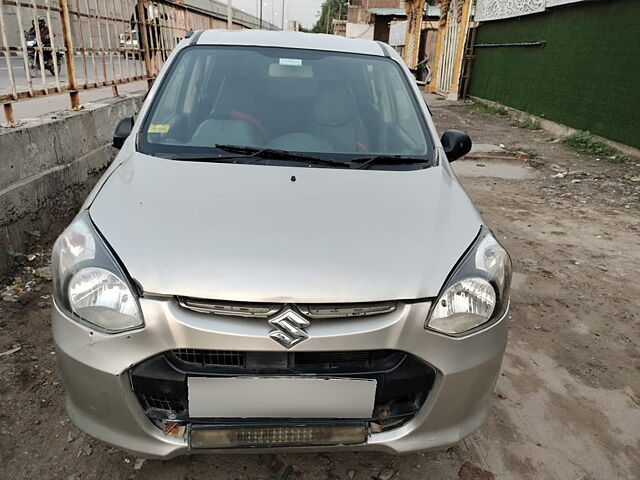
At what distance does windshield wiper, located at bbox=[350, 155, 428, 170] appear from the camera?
7.61 ft

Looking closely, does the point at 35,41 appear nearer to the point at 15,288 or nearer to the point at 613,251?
the point at 15,288

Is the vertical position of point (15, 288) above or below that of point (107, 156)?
below

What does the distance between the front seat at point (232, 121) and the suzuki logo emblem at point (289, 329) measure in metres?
1.14

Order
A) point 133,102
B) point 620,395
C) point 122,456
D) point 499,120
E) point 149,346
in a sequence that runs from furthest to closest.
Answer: point 499,120 < point 133,102 < point 620,395 < point 122,456 < point 149,346

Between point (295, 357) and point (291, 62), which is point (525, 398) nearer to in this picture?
point (295, 357)

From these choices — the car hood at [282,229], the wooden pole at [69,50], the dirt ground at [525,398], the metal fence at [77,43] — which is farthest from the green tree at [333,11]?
the car hood at [282,229]

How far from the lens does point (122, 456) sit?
6.56ft

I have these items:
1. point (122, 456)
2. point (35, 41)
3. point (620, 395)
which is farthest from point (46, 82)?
point (620, 395)

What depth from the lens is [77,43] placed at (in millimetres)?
5012

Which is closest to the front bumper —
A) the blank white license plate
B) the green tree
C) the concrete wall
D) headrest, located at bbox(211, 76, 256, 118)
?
the blank white license plate

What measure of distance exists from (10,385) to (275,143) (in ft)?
5.64

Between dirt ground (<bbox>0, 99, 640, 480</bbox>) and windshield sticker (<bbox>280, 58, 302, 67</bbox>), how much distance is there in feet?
6.58

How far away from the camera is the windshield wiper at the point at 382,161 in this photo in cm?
232

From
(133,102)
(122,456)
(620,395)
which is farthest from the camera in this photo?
(133,102)
